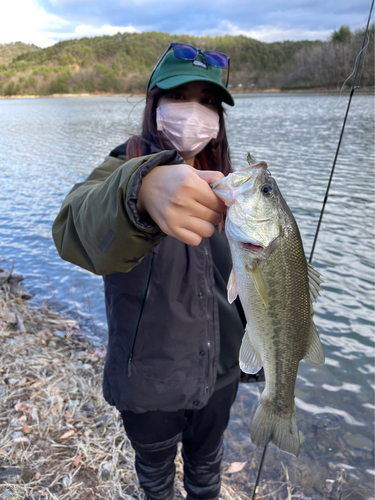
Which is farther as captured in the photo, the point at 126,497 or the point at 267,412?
the point at 126,497

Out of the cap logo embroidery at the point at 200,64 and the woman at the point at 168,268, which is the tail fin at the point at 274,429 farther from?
the cap logo embroidery at the point at 200,64

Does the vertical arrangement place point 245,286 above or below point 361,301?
above

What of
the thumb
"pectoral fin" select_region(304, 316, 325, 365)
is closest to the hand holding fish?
the thumb

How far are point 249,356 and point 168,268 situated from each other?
0.63 m

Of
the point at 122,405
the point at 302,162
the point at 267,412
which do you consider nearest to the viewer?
the point at 267,412

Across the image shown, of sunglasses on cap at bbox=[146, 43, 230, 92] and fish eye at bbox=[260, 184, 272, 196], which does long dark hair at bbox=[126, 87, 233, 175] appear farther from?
fish eye at bbox=[260, 184, 272, 196]

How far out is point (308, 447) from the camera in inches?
135

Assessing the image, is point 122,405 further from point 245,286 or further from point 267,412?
point 245,286

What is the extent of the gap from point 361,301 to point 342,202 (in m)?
4.23

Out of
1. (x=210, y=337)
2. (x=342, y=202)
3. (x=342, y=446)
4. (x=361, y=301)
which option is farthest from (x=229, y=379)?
(x=342, y=202)

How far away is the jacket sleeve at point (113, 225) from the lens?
1.29 metres

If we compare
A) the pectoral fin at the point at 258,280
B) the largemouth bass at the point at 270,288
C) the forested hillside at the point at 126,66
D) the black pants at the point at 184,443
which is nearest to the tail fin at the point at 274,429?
the largemouth bass at the point at 270,288

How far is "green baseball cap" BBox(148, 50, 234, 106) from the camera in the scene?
213 cm

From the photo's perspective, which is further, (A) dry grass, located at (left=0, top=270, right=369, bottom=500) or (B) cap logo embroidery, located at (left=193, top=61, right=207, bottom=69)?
(A) dry grass, located at (left=0, top=270, right=369, bottom=500)
